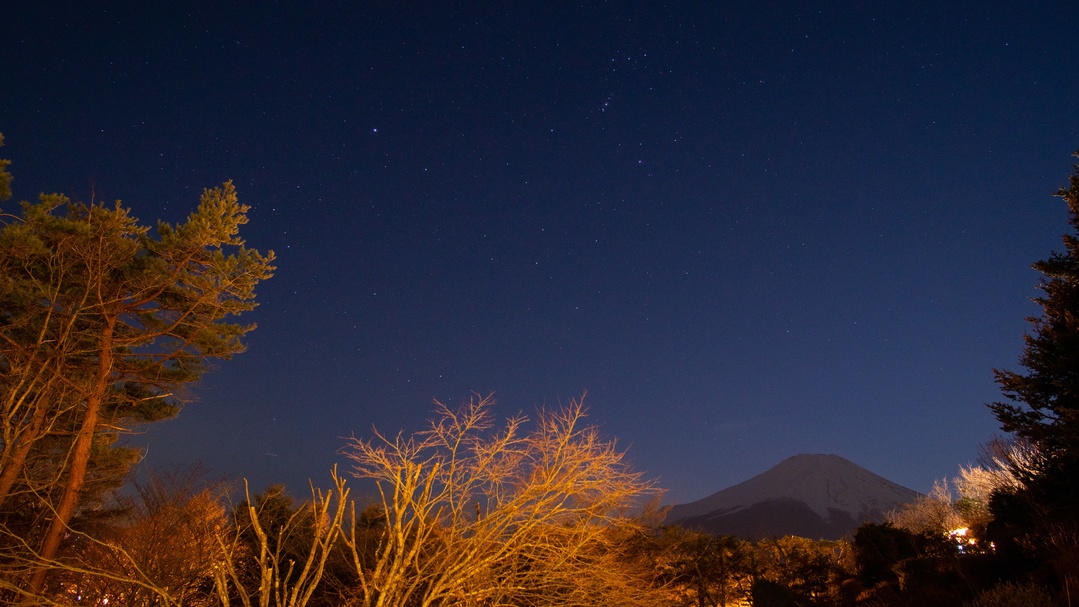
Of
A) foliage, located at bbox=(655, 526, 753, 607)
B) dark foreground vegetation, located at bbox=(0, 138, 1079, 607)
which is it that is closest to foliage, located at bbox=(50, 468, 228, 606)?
dark foreground vegetation, located at bbox=(0, 138, 1079, 607)

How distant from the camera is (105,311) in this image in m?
10.9

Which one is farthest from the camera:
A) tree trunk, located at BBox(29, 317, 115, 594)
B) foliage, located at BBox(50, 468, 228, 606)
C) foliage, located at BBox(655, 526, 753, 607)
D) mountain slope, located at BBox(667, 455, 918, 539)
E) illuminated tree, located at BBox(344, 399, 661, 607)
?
mountain slope, located at BBox(667, 455, 918, 539)

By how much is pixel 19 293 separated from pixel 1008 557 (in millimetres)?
23454

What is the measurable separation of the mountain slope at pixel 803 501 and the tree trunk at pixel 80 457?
3586 inches

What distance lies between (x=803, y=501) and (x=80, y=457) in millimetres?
139995

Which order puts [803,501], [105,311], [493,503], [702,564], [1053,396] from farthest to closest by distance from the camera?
[803,501]
[702,564]
[1053,396]
[105,311]
[493,503]

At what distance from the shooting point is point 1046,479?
13562 mm

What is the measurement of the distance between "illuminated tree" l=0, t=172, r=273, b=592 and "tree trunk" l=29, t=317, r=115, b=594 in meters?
0.03

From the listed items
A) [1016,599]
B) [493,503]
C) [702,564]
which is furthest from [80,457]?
[702,564]

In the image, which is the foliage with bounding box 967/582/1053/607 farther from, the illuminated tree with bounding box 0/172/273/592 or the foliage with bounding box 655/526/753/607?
the illuminated tree with bounding box 0/172/273/592

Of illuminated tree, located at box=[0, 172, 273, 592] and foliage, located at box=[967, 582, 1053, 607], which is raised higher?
illuminated tree, located at box=[0, 172, 273, 592]

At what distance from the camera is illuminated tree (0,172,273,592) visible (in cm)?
1114

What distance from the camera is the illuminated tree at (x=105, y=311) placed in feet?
36.6

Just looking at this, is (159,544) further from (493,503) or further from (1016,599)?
(1016,599)
